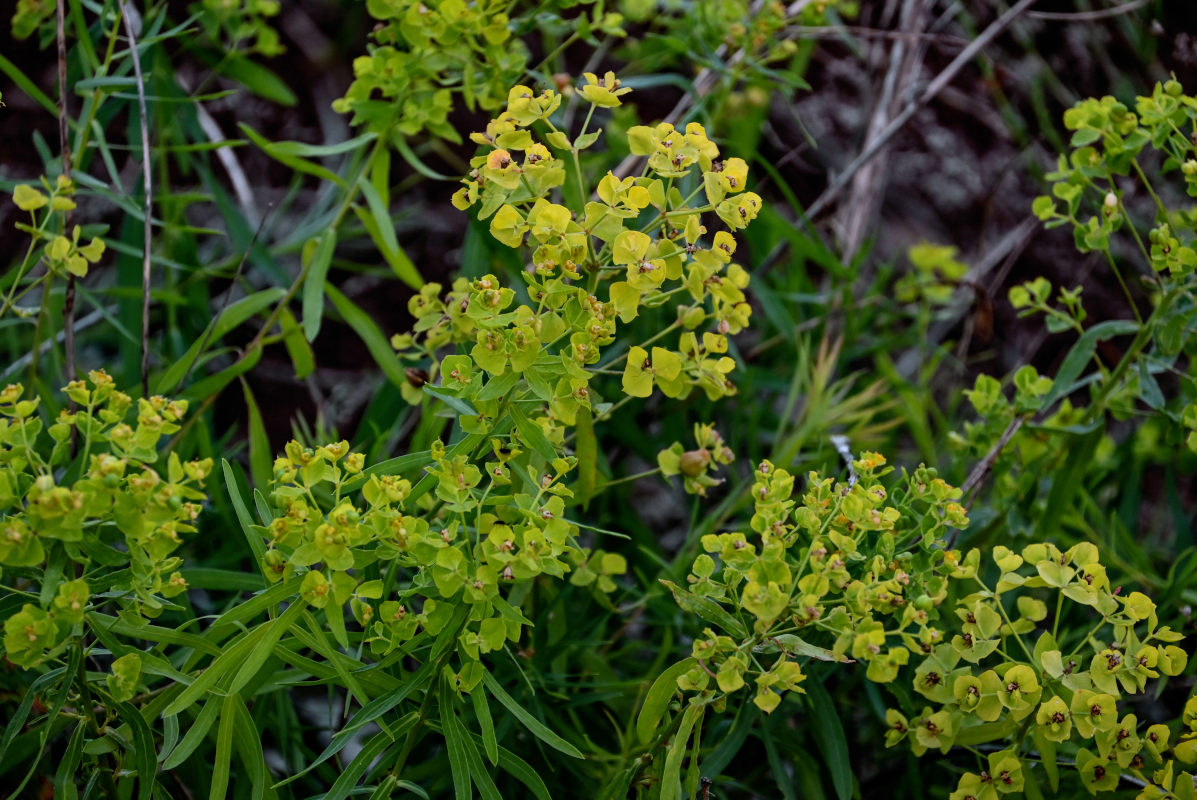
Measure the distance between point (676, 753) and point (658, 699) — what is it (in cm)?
6

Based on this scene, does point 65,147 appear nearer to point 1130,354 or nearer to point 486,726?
point 486,726

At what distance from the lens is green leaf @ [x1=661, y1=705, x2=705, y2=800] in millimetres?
740

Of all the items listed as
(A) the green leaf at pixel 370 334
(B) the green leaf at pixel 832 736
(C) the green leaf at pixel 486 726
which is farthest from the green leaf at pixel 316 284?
(B) the green leaf at pixel 832 736

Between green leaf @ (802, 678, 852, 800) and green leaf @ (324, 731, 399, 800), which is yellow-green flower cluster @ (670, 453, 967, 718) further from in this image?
green leaf @ (324, 731, 399, 800)

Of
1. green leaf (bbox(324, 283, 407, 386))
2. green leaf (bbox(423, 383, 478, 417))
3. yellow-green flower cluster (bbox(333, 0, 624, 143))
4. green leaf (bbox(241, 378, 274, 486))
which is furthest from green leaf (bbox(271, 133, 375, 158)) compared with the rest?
green leaf (bbox(423, 383, 478, 417))

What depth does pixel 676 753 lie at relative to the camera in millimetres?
740

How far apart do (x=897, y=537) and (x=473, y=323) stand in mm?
391

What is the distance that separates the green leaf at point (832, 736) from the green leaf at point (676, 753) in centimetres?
17

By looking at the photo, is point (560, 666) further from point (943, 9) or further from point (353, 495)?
point (943, 9)

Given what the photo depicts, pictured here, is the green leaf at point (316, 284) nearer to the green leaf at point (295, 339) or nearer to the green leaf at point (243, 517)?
the green leaf at point (295, 339)

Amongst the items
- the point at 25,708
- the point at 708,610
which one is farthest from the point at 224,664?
the point at 708,610

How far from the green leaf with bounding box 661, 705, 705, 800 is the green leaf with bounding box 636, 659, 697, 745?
0.10 feet

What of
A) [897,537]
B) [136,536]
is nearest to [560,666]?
[897,537]

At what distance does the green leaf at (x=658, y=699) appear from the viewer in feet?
2.54
